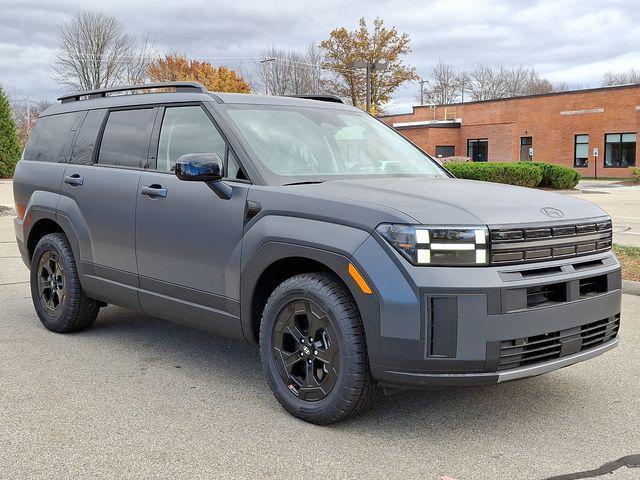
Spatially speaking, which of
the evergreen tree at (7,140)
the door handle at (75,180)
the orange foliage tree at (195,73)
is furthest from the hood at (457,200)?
the orange foliage tree at (195,73)

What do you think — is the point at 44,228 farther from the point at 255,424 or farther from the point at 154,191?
the point at 255,424

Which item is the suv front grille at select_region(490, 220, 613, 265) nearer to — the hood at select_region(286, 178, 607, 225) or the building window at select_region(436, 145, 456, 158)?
the hood at select_region(286, 178, 607, 225)

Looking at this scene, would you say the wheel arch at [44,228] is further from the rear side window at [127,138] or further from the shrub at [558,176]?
the shrub at [558,176]

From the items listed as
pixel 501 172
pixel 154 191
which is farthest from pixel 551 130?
pixel 154 191

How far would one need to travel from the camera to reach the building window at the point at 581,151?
46.2 meters

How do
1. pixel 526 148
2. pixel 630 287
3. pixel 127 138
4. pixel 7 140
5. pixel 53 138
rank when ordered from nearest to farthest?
pixel 127 138
pixel 53 138
pixel 630 287
pixel 7 140
pixel 526 148

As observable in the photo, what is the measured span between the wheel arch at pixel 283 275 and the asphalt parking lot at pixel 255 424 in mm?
557

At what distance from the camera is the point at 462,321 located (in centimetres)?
321

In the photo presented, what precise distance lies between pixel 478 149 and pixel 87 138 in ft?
161

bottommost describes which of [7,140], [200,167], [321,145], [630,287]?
[630,287]

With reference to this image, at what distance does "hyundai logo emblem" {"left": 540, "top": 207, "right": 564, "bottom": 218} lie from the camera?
11.8ft

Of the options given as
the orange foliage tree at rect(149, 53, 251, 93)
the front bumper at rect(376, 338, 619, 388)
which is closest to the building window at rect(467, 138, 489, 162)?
the orange foliage tree at rect(149, 53, 251, 93)

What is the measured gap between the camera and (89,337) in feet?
18.4

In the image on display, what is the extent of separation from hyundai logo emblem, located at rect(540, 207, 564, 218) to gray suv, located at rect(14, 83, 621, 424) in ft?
0.04
